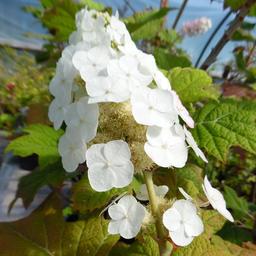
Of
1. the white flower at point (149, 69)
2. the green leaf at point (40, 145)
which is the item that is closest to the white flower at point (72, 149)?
the white flower at point (149, 69)

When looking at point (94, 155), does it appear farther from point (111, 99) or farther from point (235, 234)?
point (235, 234)

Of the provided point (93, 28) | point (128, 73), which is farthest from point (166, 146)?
point (93, 28)

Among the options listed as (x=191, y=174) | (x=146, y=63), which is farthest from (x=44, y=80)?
(x=146, y=63)

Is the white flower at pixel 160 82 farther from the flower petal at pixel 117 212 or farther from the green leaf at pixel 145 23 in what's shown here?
the green leaf at pixel 145 23

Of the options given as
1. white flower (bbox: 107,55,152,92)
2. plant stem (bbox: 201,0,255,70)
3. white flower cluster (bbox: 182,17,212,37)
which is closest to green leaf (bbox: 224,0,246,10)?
plant stem (bbox: 201,0,255,70)

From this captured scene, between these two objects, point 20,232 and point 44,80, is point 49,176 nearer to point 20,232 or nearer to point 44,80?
point 20,232

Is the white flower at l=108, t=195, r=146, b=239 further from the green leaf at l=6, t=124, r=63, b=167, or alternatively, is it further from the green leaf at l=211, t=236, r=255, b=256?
the green leaf at l=6, t=124, r=63, b=167
